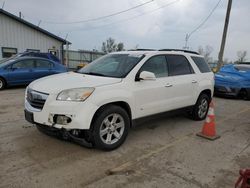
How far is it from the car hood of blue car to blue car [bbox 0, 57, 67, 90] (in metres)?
8.18

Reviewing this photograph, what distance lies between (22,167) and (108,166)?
4.13 feet

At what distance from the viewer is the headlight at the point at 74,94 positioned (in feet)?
12.0

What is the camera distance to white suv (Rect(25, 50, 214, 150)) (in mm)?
3652

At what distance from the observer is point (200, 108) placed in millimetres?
6211

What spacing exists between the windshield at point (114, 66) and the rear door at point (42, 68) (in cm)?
698

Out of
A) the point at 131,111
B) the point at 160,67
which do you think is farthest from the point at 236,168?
the point at 160,67

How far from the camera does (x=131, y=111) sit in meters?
4.29

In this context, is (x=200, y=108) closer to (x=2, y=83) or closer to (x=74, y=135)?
(x=74, y=135)

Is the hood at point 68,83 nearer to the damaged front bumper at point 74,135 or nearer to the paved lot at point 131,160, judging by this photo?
the damaged front bumper at point 74,135

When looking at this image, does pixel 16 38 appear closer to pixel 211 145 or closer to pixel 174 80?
pixel 174 80

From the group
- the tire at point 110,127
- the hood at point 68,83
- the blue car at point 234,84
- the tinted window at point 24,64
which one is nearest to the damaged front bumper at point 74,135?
the tire at point 110,127

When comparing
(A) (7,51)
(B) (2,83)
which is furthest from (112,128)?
(A) (7,51)

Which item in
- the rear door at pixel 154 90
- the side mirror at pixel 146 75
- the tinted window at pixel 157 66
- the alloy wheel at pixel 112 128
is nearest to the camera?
the alloy wheel at pixel 112 128

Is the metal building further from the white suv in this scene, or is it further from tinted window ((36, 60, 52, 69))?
the white suv
